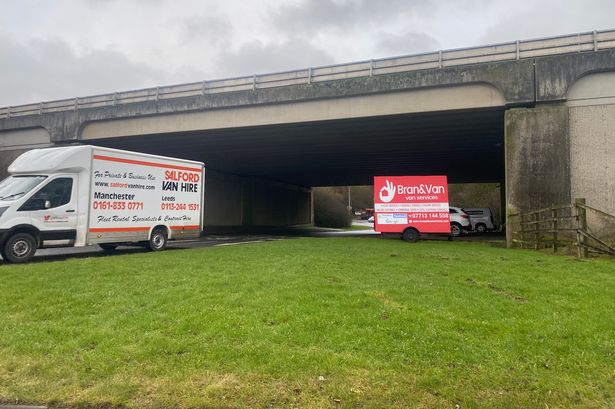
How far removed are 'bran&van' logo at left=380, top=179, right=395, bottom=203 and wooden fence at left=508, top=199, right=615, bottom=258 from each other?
16.1 ft

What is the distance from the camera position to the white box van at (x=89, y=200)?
11164mm

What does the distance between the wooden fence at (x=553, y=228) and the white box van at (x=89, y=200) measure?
11959mm

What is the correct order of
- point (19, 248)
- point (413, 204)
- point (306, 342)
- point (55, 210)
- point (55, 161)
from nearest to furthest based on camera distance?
1. point (306, 342)
2. point (19, 248)
3. point (55, 210)
4. point (55, 161)
5. point (413, 204)

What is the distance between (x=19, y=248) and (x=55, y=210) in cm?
131

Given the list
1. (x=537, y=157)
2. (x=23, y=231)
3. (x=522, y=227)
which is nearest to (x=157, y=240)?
(x=23, y=231)

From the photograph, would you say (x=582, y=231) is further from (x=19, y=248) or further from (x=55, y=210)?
(x=19, y=248)

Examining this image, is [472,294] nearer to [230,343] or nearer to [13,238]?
[230,343]

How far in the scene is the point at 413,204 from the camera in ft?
61.7

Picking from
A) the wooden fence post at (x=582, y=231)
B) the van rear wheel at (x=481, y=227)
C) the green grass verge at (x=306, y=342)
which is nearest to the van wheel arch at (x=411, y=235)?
the wooden fence post at (x=582, y=231)

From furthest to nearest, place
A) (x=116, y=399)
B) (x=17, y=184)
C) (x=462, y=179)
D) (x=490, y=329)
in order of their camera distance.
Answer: (x=462, y=179), (x=17, y=184), (x=490, y=329), (x=116, y=399)

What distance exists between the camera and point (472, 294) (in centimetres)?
656

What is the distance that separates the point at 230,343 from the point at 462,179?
38.0 metres

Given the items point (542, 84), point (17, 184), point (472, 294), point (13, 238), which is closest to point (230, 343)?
point (472, 294)

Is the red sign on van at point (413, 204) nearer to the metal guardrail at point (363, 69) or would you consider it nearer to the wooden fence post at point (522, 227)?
the wooden fence post at point (522, 227)
